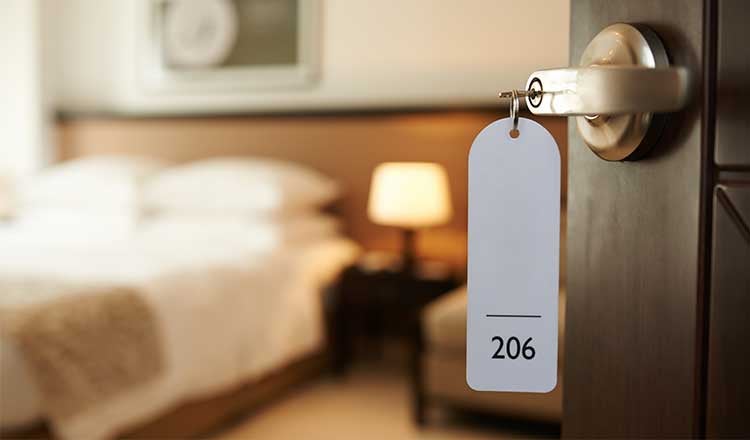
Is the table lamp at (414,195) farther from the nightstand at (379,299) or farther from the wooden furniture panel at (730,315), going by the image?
the wooden furniture panel at (730,315)

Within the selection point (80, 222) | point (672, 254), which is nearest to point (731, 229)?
point (672, 254)

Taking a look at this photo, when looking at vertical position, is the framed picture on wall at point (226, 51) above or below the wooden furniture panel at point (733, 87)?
above

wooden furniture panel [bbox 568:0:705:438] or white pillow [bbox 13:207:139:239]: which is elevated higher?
wooden furniture panel [bbox 568:0:705:438]

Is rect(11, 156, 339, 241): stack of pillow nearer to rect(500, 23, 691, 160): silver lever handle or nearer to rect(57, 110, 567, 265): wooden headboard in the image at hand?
rect(57, 110, 567, 265): wooden headboard

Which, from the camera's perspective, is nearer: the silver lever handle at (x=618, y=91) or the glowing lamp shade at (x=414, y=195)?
the silver lever handle at (x=618, y=91)

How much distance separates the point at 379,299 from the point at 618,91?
2327mm

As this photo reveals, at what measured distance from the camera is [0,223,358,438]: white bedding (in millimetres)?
1650

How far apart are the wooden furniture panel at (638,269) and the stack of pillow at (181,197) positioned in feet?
7.24

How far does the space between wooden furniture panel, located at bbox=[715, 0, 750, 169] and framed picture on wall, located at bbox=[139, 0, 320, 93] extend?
184cm

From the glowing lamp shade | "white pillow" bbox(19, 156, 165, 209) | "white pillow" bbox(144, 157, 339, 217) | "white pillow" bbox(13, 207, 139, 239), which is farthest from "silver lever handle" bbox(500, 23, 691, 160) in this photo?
"white pillow" bbox(19, 156, 165, 209)

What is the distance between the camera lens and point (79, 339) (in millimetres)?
1573

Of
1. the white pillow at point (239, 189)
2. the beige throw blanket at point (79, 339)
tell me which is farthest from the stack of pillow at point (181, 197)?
the beige throw blanket at point (79, 339)

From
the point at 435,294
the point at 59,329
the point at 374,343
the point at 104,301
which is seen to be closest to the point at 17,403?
the point at 59,329

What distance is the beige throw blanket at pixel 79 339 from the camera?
1493 millimetres
